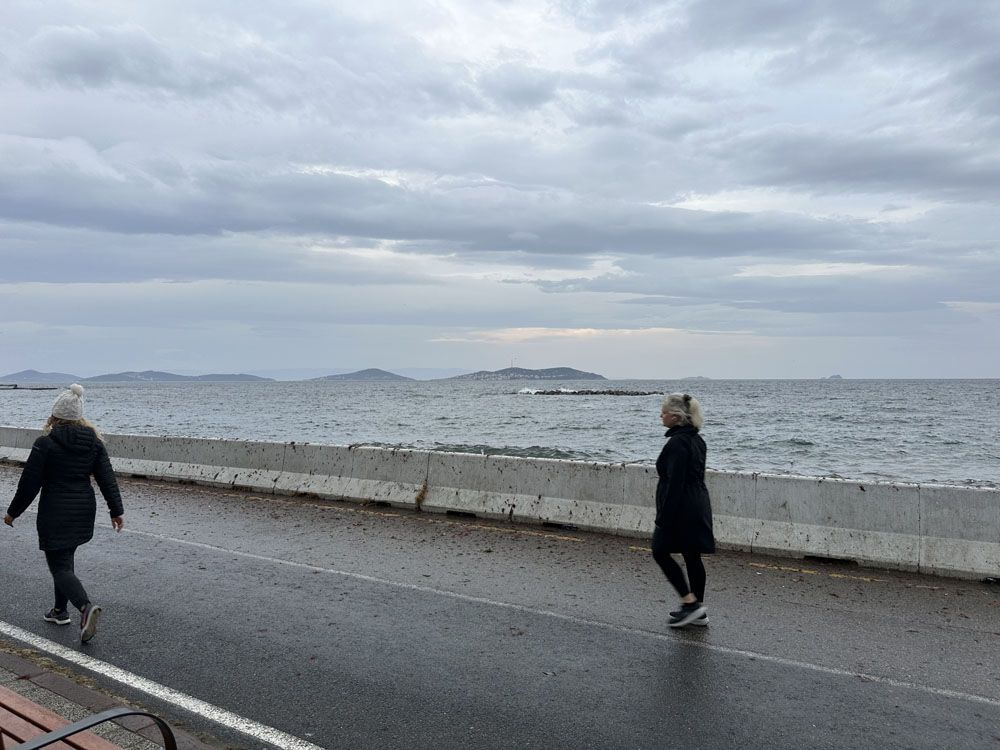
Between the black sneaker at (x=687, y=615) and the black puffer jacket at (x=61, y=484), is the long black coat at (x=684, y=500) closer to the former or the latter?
the black sneaker at (x=687, y=615)

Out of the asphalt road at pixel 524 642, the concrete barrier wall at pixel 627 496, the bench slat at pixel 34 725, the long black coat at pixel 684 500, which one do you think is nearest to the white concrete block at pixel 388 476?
the concrete barrier wall at pixel 627 496

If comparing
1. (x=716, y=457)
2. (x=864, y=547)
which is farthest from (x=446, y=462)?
(x=716, y=457)

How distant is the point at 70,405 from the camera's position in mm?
6410

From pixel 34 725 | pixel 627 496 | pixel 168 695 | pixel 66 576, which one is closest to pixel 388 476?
pixel 627 496

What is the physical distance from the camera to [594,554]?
9.29m

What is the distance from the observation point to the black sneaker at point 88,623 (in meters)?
6.16

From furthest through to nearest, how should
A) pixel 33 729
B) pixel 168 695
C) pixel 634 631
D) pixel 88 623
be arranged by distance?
1. pixel 634 631
2. pixel 88 623
3. pixel 168 695
4. pixel 33 729

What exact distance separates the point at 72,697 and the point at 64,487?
203 centimetres

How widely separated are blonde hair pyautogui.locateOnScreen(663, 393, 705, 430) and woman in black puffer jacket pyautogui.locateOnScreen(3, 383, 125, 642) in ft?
15.2

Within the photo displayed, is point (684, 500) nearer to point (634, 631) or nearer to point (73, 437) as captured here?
point (634, 631)

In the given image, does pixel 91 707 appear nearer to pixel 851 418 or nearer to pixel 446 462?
pixel 446 462

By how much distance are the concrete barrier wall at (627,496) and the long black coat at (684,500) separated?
2925 mm

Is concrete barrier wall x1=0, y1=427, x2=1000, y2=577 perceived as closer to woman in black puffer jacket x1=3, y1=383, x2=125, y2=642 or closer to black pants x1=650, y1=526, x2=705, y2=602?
black pants x1=650, y1=526, x2=705, y2=602

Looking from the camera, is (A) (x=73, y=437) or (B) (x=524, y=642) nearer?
(B) (x=524, y=642)
